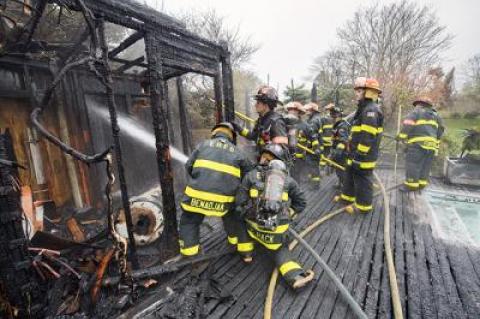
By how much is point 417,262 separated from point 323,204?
2241 millimetres

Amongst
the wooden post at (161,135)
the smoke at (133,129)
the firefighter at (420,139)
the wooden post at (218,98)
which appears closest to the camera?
the wooden post at (161,135)

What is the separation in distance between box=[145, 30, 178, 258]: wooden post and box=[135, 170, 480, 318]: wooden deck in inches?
24.4

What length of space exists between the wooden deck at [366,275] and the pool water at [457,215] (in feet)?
1.00

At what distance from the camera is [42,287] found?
251 centimetres

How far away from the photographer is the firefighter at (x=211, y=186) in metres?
2.95

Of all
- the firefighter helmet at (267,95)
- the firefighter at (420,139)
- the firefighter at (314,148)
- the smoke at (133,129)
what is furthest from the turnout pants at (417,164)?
the smoke at (133,129)

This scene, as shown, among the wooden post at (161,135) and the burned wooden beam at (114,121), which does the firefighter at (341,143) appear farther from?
the burned wooden beam at (114,121)

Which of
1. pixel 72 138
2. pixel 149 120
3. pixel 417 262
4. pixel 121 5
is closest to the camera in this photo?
pixel 121 5

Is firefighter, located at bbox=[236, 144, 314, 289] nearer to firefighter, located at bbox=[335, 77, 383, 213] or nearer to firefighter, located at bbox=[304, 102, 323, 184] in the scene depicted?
firefighter, located at bbox=[335, 77, 383, 213]

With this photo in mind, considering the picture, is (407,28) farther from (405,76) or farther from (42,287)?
(42,287)

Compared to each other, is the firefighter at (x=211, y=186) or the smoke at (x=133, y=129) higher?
the smoke at (x=133, y=129)

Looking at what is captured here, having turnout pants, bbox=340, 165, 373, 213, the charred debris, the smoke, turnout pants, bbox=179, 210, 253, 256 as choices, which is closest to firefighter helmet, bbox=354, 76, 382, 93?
turnout pants, bbox=340, 165, 373, 213

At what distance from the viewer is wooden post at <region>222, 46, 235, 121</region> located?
14.2ft

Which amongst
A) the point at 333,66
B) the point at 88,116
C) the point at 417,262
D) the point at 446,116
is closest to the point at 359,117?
the point at 417,262
